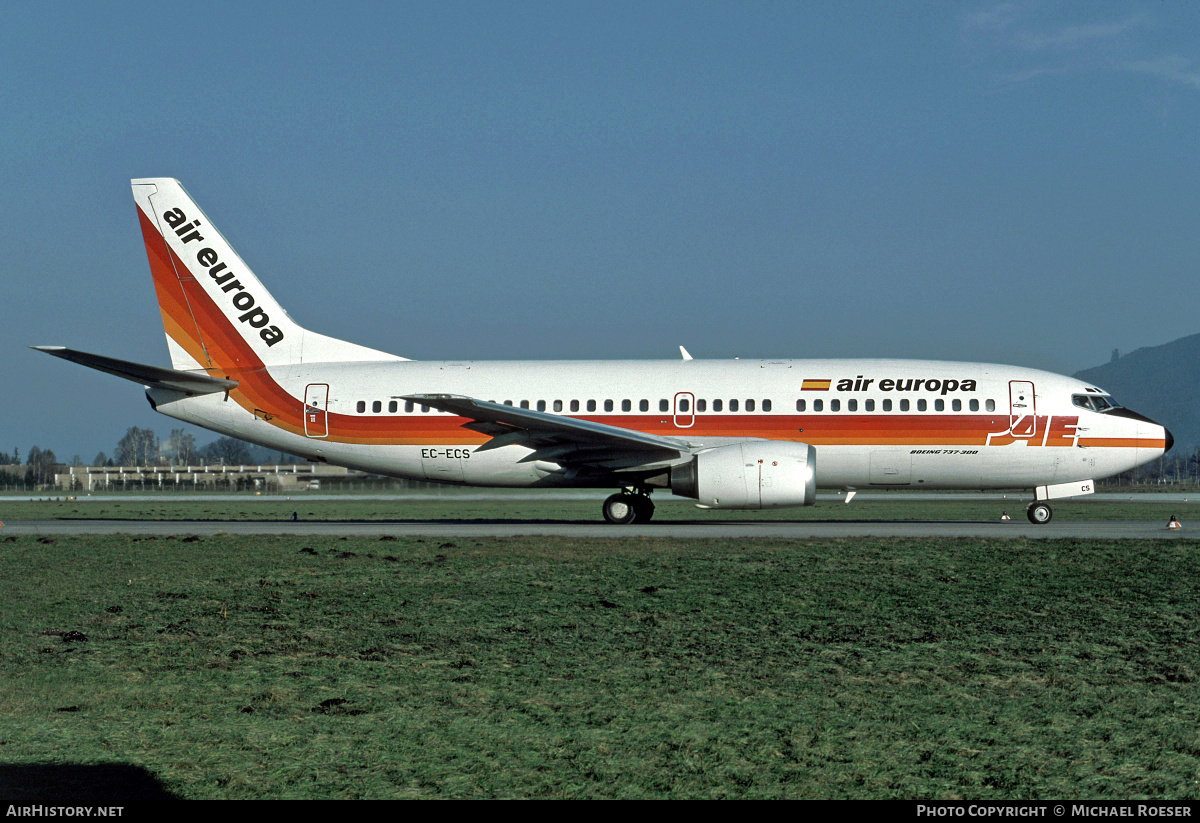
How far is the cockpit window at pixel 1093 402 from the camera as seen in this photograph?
2369cm

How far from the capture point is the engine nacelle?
70.4ft

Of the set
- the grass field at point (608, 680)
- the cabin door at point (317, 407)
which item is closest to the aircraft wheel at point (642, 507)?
the cabin door at point (317, 407)

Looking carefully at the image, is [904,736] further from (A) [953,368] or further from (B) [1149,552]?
(A) [953,368]

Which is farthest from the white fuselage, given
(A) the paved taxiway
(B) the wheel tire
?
(A) the paved taxiway

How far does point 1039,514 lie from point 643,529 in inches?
362

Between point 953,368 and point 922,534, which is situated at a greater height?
point 953,368

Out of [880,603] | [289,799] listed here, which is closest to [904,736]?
[289,799]

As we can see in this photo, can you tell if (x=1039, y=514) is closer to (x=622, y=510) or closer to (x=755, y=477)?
(x=755, y=477)

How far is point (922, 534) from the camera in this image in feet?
65.7

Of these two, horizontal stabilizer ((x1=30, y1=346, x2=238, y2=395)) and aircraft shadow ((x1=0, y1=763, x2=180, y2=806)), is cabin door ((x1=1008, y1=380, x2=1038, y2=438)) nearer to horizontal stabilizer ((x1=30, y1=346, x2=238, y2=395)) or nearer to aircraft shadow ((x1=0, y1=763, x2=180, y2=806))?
horizontal stabilizer ((x1=30, y1=346, x2=238, y2=395))

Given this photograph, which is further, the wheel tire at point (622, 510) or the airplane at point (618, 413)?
the wheel tire at point (622, 510)

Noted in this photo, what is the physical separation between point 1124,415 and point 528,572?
54.4ft

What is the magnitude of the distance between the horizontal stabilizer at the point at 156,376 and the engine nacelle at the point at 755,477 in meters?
12.0

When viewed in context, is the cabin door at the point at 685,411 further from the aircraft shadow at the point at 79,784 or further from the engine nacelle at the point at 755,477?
the aircraft shadow at the point at 79,784
